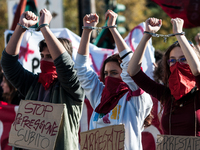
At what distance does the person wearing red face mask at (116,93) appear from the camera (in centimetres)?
249

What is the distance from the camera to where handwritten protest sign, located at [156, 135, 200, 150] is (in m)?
2.06

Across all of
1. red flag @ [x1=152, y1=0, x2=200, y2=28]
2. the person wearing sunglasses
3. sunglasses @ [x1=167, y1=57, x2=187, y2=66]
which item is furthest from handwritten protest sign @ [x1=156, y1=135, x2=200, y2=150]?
red flag @ [x1=152, y1=0, x2=200, y2=28]

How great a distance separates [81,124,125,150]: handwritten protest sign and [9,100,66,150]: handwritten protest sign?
0.76 feet

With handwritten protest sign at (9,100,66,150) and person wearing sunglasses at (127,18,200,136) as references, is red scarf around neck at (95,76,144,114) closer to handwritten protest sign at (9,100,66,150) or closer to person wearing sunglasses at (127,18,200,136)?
person wearing sunglasses at (127,18,200,136)

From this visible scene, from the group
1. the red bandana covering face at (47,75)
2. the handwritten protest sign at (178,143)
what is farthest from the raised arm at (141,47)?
the red bandana covering face at (47,75)

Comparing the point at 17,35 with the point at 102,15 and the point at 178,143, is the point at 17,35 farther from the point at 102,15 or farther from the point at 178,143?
the point at 102,15

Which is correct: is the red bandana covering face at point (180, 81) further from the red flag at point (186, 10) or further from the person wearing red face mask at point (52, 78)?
the red flag at point (186, 10)

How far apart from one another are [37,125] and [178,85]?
109 cm

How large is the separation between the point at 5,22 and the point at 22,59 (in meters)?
16.9

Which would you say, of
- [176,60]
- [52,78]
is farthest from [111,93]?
[176,60]

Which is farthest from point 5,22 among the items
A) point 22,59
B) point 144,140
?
point 144,140

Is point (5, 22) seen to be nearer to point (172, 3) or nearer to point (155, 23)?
point (172, 3)

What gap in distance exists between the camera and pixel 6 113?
3.94 metres

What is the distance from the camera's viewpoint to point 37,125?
2.48m
